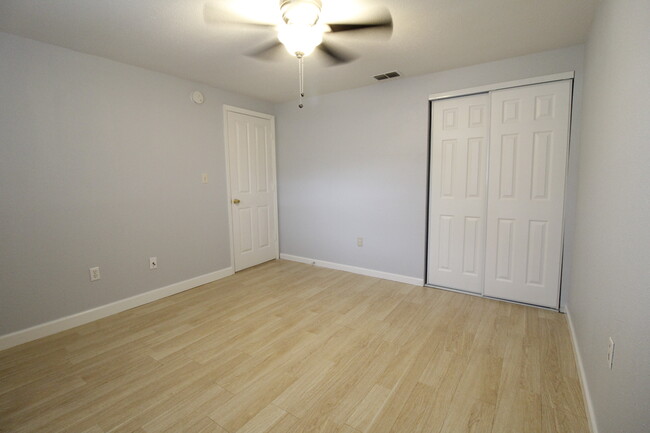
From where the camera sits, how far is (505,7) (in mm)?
1937

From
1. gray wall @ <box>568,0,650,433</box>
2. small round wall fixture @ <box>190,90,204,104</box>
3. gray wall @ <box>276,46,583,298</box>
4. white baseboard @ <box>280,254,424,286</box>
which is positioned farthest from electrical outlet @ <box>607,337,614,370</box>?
small round wall fixture @ <box>190,90,204,104</box>

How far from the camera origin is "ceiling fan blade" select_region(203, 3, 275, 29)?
6.34 feet

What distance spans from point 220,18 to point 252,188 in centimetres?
241

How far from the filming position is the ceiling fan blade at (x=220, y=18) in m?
1.93

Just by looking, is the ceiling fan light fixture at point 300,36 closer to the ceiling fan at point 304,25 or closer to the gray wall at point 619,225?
the ceiling fan at point 304,25

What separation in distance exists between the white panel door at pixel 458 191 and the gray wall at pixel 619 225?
103 centimetres

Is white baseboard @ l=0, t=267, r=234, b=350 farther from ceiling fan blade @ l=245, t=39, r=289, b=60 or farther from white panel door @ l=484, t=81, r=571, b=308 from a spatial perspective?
white panel door @ l=484, t=81, r=571, b=308

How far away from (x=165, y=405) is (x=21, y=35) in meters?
2.93

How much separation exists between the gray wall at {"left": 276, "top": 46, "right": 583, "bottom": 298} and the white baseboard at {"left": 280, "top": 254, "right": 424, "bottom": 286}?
2.6 inches

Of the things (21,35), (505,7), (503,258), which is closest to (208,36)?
(21,35)

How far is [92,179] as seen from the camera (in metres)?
2.65

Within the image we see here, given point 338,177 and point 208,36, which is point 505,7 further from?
point 338,177

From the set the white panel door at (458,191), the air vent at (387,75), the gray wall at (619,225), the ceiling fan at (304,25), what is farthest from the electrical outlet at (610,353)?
the air vent at (387,75)

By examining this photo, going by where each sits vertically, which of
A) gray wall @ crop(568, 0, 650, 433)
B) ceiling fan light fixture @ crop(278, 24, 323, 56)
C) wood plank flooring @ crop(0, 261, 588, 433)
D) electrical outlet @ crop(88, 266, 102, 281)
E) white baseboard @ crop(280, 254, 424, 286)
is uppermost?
ceiling fan light fixture @ crop(278, 24, 323, 56)
